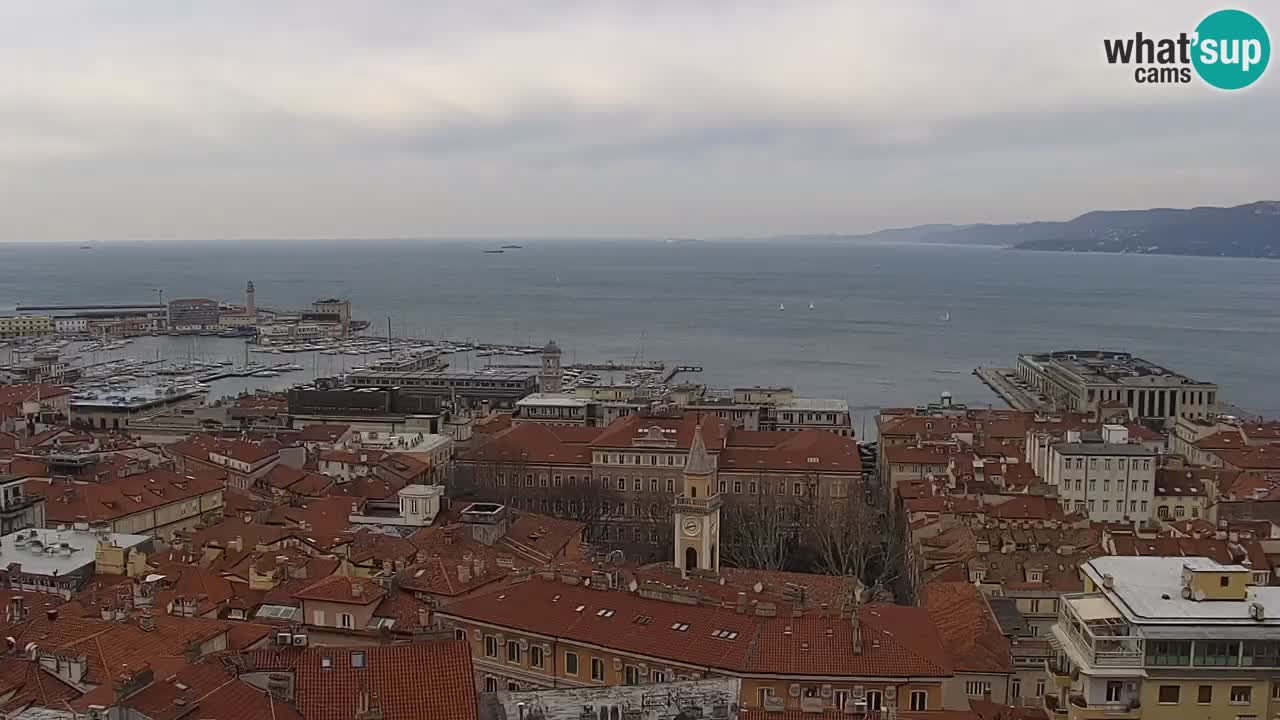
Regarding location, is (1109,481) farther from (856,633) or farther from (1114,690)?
(1114,690)

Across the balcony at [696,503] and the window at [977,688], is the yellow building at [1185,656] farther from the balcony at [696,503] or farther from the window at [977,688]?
the balcony at [696,503]

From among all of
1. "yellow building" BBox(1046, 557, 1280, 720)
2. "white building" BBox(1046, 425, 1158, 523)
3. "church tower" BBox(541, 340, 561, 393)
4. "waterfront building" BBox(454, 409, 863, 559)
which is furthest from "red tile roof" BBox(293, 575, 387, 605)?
"church tower" BBox(541, 340, 561, 393)

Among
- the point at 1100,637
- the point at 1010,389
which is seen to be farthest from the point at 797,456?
the point at 1010,389

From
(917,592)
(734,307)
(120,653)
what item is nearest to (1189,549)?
(917,592)

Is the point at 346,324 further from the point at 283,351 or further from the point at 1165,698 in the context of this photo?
the point at 1165,698

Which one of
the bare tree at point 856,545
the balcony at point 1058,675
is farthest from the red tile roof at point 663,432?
the balcony at point 1058,675
